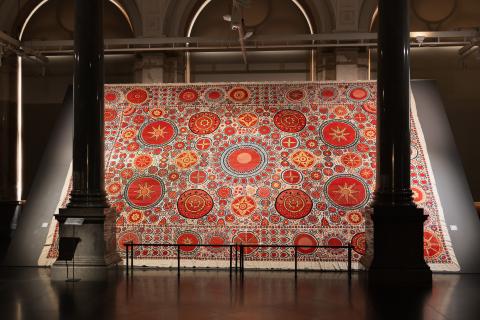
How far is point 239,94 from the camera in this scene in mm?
12570

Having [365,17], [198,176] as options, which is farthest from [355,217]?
[365,17]

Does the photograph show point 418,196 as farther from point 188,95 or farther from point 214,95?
point 188,95

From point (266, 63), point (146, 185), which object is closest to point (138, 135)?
point (146, 185)

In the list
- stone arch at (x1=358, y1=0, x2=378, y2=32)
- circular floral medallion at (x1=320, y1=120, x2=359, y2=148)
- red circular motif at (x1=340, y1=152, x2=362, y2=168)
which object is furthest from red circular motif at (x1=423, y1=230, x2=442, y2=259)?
stone arch at (x1=358, y1=0, x2=378, y2=32)

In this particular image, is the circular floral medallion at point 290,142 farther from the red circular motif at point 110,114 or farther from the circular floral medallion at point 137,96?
the red circular motif at point 110,114

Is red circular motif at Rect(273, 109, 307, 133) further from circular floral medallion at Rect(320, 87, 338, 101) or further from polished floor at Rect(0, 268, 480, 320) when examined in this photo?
polished floor at Rect(0, 268, 480, 320)

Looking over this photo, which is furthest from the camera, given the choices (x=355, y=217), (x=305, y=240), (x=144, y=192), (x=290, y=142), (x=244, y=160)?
(x=290, y=142)

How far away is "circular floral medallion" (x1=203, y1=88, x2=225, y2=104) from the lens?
12.5m

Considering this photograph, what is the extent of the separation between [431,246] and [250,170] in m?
3.64

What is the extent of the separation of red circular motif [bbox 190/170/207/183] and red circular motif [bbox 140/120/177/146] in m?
1.15

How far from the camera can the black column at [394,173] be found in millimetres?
7734

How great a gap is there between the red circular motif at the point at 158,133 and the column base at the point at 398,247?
5.23m

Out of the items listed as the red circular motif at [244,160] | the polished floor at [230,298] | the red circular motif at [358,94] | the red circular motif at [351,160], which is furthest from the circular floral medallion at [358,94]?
the polished floor at [230,298]

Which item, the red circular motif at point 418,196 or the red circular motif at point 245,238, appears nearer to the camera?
the red circular motif at point 245,238
